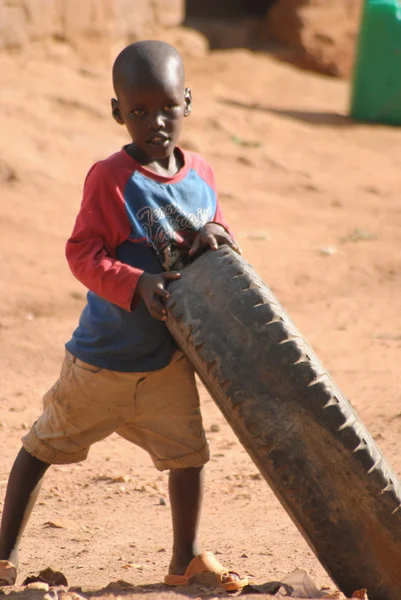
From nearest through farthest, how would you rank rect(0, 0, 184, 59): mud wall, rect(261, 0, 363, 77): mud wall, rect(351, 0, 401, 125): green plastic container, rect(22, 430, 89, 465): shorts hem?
1. rect(22, 430, 89, 465): shorts hem
2. rect(0, 0, 184, 59): mud wall
3. rect(351, 0, 401, 125): green plastic container
4. rect(261, 0, 363, 77): mud wall

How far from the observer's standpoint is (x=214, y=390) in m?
2.87

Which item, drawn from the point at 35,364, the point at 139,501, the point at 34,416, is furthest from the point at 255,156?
the point at 139,501

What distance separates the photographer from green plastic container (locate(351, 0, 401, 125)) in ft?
39.2

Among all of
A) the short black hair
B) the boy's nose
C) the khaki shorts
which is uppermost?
the short black hair

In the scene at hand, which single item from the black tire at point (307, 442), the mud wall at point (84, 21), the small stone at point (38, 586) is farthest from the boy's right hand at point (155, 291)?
the mud wall at point (84, 21)

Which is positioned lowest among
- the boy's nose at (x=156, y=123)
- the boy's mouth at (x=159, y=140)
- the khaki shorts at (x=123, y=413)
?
the khaki shorts at (x=123, y=413)

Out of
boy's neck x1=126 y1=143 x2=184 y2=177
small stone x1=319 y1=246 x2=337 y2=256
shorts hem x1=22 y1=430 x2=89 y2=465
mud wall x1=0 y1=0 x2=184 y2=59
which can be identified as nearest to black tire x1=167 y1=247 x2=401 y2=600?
boy's neck x1=126 y1=143 x2=184 y2=177

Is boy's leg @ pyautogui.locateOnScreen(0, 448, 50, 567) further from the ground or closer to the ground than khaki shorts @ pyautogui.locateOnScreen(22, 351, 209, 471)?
closer to the ground

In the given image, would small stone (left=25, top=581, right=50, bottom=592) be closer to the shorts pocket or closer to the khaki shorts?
the khaki shorts

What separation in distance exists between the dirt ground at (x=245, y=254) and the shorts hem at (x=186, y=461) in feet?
1.25

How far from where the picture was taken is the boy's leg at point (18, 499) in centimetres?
321

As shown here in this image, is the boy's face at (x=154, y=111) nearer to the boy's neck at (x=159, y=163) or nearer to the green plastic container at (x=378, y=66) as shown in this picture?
the boy's neck at (x=159, y=163)

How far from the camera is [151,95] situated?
9.60 ft

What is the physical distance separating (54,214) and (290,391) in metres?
5.28
